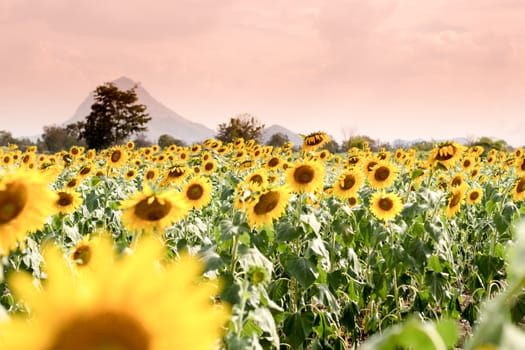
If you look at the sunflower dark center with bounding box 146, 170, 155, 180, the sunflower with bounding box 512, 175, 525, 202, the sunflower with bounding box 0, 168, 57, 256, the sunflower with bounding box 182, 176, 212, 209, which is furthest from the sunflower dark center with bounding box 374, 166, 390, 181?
the sunflower with bounding box 0, 168, 57, 256

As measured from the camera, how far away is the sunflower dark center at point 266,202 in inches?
135

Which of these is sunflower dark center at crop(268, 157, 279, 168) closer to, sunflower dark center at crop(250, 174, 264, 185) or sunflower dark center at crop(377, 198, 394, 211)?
sunflower dark center at crop(250, 174, 264, 185)

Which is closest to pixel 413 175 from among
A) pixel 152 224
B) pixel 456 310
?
pixel 456 310

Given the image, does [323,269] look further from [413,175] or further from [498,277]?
[498,277]

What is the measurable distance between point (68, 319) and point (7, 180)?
1328 mm

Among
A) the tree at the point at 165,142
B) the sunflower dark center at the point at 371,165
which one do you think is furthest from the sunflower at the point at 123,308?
the tree at the point at 165,142

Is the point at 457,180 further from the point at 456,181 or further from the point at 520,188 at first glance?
the point at 520,188

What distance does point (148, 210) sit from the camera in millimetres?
2674

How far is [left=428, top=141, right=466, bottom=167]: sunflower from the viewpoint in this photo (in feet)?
15.9

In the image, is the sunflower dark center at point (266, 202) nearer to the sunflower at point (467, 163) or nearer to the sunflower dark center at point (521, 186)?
the sunflower dark center at point (521, 186)

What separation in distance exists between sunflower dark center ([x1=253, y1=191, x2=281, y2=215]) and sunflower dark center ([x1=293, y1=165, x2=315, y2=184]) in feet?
3.19

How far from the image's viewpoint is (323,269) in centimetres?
427

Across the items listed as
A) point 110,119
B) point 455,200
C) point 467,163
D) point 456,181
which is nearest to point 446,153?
point 455,200

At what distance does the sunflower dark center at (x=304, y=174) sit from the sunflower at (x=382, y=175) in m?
1.46
